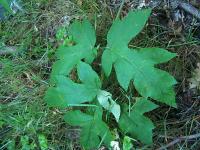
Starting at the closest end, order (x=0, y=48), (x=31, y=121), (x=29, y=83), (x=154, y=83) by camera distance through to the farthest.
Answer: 1. (x=154, y=83)
2. (x=31, y=121)
3. (x=29, y=83)
4. (x=0, y=48)

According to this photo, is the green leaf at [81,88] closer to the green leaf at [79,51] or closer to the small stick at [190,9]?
the green leaf at [79,51]

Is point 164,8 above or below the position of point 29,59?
above

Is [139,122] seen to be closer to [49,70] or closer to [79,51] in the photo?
[79,51]

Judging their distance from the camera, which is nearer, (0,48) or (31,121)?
(31,121)

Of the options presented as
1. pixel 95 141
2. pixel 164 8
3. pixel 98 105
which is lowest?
pixel 95 141

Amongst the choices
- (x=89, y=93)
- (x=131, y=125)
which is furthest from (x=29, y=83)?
(x=131, y=125)

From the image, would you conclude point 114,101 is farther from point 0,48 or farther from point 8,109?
point 0,48
